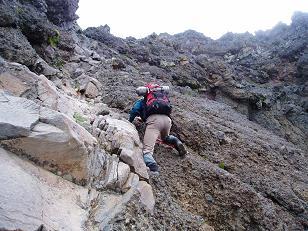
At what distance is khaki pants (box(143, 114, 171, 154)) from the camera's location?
9.21 m

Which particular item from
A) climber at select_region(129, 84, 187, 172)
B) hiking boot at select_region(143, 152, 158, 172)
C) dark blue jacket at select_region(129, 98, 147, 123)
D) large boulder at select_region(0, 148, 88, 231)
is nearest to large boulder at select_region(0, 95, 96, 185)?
large boulder at select_region(0, 148, 88, 231)

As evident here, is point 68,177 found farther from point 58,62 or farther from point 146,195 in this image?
point 58,62

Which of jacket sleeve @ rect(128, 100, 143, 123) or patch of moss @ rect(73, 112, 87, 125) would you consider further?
jacket sleeve @ rect(128, 100, 143, 123)

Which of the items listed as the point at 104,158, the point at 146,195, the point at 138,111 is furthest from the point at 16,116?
the point at 138,111

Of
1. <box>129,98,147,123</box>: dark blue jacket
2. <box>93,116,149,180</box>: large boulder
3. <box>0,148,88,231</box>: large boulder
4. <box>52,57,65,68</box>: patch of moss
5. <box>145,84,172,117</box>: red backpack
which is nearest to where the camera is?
<box>0,148,88,231</box>: large boulder

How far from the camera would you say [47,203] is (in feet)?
18.0

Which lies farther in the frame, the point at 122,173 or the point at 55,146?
the point at 122,173

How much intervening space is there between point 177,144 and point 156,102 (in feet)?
4.62

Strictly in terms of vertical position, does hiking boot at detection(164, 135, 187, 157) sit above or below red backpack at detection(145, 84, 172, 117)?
below

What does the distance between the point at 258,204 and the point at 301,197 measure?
2.47m

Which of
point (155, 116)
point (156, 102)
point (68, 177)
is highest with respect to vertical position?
point (156, 102)

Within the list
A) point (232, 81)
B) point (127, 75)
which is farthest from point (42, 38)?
point (232, 81)

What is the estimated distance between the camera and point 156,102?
Result: 32.2ft

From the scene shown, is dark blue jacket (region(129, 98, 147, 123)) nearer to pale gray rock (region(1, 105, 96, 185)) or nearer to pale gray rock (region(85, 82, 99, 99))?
pale gray rock (region(1, 105, 96, 185))
